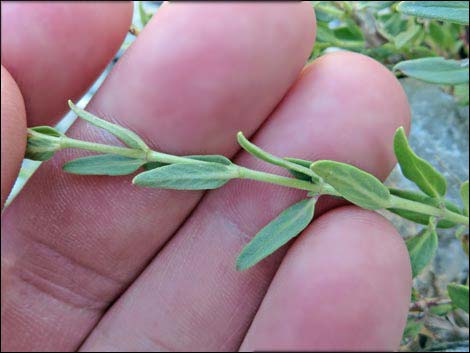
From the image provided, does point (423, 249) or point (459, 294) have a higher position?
point (423, 249)

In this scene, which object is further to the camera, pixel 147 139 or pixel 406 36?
pixel 406 36

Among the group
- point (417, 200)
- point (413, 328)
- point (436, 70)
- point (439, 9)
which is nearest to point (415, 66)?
point (436, 70)

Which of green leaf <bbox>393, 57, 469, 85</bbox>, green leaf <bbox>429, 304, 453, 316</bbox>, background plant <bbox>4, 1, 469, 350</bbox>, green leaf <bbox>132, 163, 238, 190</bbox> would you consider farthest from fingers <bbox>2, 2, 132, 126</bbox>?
green leaf <bbox>429, 304, 453, 316</bbox>

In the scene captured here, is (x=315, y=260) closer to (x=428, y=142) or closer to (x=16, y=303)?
(x=16, y=303)

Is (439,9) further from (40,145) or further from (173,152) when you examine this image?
(40,145)

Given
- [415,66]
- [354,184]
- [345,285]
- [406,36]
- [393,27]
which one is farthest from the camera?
[393,27]

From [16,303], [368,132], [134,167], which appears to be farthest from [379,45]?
[16,303]

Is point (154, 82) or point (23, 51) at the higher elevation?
point (23, 51)
